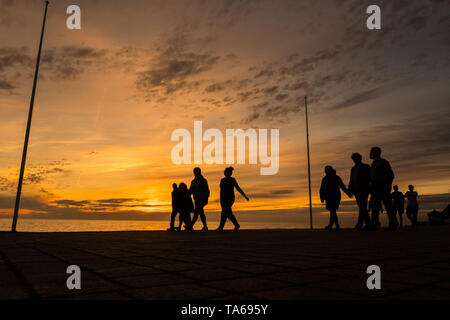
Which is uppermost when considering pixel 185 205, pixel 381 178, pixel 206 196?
pixel 381 178

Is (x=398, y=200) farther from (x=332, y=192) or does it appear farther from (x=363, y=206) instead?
(x=363, y=206)

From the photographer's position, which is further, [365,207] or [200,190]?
[200,190]

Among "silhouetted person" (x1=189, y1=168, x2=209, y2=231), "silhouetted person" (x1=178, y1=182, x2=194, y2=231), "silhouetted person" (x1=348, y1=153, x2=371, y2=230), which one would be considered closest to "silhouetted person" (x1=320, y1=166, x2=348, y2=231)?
"silhouetted person" (x1=348, y1=153, x2=371, y2=230)

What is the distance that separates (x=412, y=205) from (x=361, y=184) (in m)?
8.28

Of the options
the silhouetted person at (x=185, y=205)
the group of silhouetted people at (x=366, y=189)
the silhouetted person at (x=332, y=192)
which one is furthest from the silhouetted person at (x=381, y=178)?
the silhouetted person at (x=185, y=205)

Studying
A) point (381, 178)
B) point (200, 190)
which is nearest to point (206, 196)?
point (200, 190)

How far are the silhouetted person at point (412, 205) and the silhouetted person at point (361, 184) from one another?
763cm

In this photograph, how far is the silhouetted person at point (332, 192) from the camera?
36.7ft

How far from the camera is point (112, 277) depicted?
2.62 meters

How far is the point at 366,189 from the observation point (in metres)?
9.90

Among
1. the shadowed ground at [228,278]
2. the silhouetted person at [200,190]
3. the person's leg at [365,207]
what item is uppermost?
the silhouetted person at [200,190]

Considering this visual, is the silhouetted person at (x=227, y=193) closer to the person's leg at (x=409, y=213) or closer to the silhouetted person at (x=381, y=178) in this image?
the silhouetted person at (x=381, y=178)

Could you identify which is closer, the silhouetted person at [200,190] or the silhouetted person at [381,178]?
the silhouetted person at [381,178]
